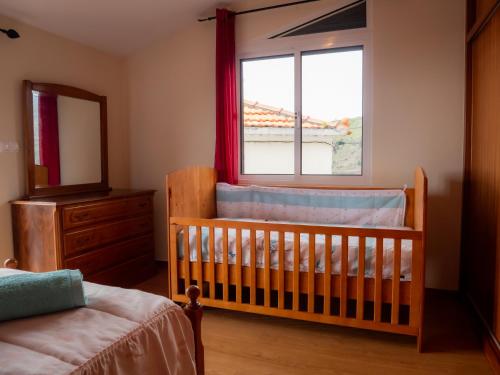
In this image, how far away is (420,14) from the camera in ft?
9.02

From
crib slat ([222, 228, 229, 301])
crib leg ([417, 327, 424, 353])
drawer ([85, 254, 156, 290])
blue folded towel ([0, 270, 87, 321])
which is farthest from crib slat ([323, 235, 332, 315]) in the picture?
drawer ([85, 254, 156, 290])

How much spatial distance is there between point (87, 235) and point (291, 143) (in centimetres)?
176

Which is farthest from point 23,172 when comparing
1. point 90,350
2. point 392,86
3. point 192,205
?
point 392,86

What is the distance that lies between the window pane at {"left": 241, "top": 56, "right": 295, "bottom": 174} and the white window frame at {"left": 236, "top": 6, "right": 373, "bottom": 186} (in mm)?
48

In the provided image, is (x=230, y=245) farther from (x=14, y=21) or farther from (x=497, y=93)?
(x=14, y=21)

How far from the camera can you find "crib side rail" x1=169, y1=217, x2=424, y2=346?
81.6 inches

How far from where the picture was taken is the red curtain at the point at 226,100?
3.17 m

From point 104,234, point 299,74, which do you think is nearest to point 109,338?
point 104,234

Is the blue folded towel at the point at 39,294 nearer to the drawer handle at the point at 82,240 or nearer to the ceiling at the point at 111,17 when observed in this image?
the drawer handle at the point at 82,240

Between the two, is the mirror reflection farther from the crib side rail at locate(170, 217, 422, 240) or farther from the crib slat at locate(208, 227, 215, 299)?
the crib slat at locate(208, 227, 215, 299)

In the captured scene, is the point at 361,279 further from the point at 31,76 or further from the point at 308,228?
the point at 31,76

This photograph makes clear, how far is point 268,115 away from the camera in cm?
327

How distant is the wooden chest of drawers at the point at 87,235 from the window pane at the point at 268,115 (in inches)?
41.4

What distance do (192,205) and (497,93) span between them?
203 cm
